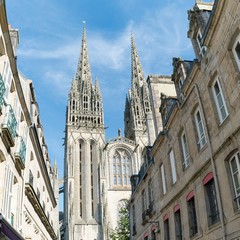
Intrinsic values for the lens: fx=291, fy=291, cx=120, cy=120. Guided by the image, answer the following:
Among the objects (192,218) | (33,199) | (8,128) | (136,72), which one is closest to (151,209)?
(192,218)

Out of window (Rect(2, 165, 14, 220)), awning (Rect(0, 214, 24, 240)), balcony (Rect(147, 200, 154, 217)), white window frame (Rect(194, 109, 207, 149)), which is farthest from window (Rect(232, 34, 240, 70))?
balcony (Rect(147, 200, 154, 217))

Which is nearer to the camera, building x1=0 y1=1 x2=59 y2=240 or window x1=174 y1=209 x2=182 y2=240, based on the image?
building x1=0 y1=1 x2=59 y2=240

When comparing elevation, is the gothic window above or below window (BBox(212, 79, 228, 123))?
above

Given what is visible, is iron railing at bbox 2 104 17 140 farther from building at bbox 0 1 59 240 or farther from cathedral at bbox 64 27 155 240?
cathedral at bbox 64 27 155 240

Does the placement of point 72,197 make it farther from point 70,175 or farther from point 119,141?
point 119,141

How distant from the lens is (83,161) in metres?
52.5

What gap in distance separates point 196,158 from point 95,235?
1635 inches

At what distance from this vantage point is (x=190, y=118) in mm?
10023

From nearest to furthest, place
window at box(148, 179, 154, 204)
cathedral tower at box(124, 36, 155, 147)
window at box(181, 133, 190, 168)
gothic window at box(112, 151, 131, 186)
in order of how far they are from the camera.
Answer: window at box(181, 133, 190, 168) → window at box(148, 179, 154, 204) → gothic window at box(112, 151, 131, 186) → cathedral tower at box(124, 36, 155, 147)

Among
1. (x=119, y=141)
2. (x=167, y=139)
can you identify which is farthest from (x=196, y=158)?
(x=119, y=141)

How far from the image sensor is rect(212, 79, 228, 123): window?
7.91 meters

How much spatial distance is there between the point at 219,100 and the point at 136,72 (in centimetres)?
6255

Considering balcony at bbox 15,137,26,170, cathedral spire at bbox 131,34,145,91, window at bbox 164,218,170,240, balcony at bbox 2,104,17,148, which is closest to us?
balcony at bbox 2,104,17,148

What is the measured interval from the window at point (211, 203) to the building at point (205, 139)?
0.03 meters
